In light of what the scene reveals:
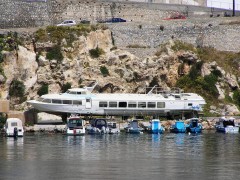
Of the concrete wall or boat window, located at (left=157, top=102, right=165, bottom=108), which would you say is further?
the concrete wall

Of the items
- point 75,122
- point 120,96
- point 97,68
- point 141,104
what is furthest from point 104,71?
point 75,122

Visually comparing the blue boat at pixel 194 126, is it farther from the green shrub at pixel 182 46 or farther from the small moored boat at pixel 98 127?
the green shrub at pixel 182 46

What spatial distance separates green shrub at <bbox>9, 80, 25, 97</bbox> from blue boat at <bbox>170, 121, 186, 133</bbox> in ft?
38.9

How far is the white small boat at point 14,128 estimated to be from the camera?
82688 millimetres

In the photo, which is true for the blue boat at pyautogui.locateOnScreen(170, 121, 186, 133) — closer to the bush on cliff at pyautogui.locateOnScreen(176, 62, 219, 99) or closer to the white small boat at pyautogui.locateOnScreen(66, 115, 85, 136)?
the white small boat at pyautogui.locateOnScreen(66, 115, 85, 136)

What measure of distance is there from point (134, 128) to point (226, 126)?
700cm

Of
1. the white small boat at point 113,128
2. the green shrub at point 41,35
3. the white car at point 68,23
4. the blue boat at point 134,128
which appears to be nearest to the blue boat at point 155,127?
the blue boat at point 134,128

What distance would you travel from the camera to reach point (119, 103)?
9156cm

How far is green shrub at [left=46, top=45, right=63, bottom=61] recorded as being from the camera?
93.9 m

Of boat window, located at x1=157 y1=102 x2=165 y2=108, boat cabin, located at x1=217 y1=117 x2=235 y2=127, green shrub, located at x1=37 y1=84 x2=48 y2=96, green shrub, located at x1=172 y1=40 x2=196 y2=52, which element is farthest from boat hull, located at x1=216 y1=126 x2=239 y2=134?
green shrub, located at x1=37 y1=84 x2=48 y2=96

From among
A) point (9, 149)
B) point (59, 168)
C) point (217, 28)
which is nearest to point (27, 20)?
point (217, 28)

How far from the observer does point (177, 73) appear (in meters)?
96.9

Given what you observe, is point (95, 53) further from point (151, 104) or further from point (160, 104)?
point (160, 104)

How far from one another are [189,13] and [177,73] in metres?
12.7
